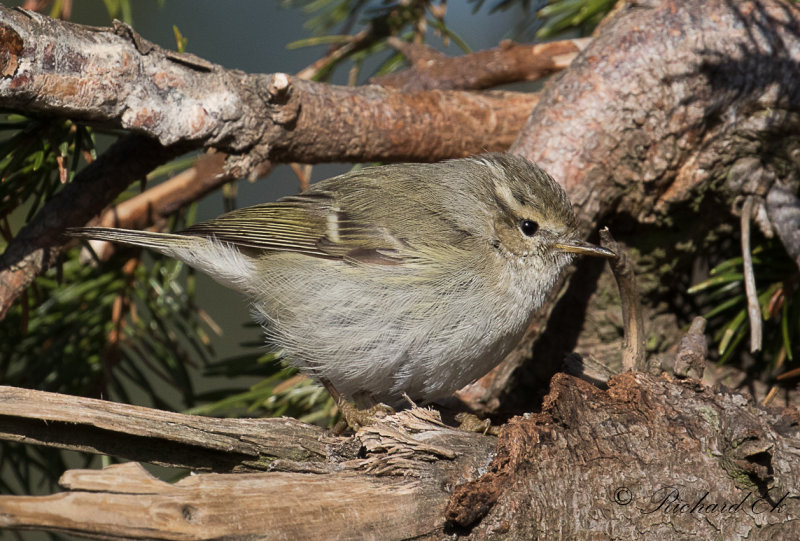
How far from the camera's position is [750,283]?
7.14 feet

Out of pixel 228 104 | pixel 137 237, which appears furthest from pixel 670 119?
pixel 137 237

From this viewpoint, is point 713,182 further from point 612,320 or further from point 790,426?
point 790,426

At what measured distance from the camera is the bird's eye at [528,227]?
7.57 ft

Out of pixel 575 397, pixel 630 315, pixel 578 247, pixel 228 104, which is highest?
pixel 228 104

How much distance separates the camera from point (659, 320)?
9.12 ft

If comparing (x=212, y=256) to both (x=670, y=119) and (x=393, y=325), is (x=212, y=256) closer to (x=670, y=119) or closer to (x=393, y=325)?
(x=393, y=325)

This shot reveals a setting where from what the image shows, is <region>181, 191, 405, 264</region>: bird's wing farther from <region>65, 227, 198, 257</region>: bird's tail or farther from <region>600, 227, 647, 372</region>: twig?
<region>600, 227, 647, 372</region>: twig

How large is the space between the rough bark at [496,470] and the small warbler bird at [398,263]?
0.38 m

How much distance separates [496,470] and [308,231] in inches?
44.1

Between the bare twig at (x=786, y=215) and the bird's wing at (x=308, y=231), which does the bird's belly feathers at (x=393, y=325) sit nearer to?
the bird's wing at (x=308, y=231)

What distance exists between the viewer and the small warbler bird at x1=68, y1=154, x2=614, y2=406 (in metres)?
2.04

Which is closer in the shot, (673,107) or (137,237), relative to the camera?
(137,237)

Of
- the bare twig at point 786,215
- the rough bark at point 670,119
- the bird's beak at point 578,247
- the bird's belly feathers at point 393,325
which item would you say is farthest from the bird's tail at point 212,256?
the bare twig at point 786,215

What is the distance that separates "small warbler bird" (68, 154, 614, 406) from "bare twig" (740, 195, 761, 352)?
489 millimetres
